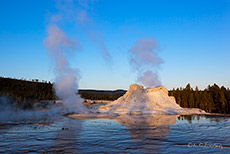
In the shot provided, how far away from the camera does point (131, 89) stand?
46.4 meters

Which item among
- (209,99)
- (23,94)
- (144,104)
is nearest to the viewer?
(144,104)

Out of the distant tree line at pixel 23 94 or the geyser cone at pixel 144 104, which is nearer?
the geyser cone at pixel 144 104

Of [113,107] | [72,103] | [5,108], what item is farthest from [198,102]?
[5,108]

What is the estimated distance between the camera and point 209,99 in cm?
5044

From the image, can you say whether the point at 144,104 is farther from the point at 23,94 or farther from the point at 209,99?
the point at 23,94

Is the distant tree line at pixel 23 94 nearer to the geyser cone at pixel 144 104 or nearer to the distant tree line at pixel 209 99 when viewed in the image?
the geyser cone at pixel 144 104

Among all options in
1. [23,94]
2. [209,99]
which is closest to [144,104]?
[209,99]

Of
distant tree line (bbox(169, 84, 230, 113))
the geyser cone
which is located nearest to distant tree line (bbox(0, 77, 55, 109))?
the geyser cone

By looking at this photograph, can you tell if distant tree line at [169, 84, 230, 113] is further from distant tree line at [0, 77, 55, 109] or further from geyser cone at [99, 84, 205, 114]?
distant tree line at [0, 77, 55, 109]

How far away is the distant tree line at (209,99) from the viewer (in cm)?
4753

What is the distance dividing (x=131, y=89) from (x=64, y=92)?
17058mm

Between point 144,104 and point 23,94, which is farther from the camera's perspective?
point 23,94

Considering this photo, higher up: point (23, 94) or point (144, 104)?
point (23, 94)

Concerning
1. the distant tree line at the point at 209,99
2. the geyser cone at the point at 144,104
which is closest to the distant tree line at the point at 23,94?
the geyser cone at the point at 144,104
